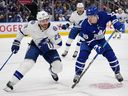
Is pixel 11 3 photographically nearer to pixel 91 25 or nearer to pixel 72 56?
pixel 72 56

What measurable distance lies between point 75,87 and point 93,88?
10.3 inches

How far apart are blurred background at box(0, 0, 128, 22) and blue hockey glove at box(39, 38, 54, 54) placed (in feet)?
26.0

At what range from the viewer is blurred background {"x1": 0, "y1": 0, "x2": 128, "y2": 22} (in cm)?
1343

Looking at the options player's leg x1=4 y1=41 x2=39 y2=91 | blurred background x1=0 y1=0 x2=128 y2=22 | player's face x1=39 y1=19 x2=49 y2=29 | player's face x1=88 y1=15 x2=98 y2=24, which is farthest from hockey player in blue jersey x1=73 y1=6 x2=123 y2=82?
blurred background x1=0 y1=0 x2=128 y2=22

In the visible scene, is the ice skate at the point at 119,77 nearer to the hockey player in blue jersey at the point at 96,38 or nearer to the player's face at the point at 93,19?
the hockey player in blue jersey at the point at 96,38

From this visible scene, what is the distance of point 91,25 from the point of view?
5527 mm

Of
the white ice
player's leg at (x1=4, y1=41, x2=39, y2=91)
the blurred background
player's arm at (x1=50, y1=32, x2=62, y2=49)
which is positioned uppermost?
player's arm at (x1=50, y1=32, x2=62, y2=49)

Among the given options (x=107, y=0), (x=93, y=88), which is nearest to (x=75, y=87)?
(x=93, y=88)

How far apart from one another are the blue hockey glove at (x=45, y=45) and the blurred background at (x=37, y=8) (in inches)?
312

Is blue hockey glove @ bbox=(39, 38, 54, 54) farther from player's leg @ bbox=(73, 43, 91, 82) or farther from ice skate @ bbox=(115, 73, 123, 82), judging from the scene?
ice skate @ bbox=(115, 73, 123, 82)

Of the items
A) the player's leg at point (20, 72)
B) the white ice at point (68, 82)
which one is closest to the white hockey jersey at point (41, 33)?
the player's leg at point (20, 72)

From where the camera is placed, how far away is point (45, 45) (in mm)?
5445

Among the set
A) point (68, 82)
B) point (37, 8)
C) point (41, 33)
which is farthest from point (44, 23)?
point (37, 8)

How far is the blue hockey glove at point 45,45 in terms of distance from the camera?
17.8ft
